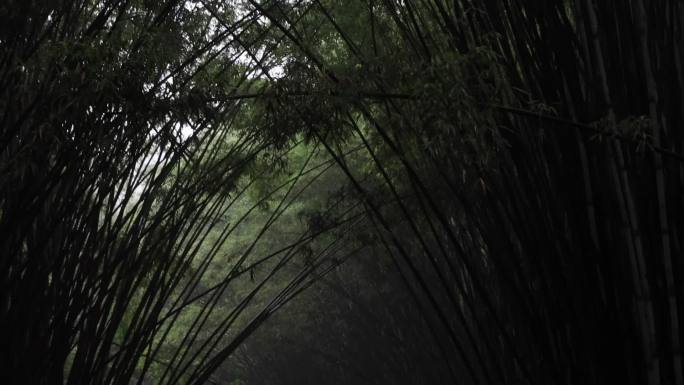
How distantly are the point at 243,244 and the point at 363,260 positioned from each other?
9.21 feet

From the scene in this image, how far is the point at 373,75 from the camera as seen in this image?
3.42 m

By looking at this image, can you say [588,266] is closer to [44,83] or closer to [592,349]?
[592,349]

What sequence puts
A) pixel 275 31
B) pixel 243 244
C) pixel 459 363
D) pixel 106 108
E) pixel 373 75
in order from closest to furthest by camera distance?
pixel 373 75 < pixel 106 108 < pixel 275 31 < pixel 459 363 < pixel 243 244

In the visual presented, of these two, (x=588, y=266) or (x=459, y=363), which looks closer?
(x=588, y=266)

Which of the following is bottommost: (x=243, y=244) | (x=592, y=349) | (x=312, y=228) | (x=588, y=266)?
(x=592, y=349)

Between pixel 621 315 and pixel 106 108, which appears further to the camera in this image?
pixel 106 108

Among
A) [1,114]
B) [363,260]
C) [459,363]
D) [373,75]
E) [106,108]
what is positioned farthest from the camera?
[363,260]

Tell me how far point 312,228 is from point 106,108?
2842 mm

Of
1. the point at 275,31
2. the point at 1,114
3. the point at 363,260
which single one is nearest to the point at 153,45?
the point at 1,114

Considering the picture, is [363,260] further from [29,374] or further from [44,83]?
[44,83]

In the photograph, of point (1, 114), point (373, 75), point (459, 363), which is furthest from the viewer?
point (459, 363)

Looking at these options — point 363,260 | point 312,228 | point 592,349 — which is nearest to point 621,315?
point 592,349

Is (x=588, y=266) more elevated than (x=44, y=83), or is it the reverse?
(x=44, y=83)

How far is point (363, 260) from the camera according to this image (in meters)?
12.4
